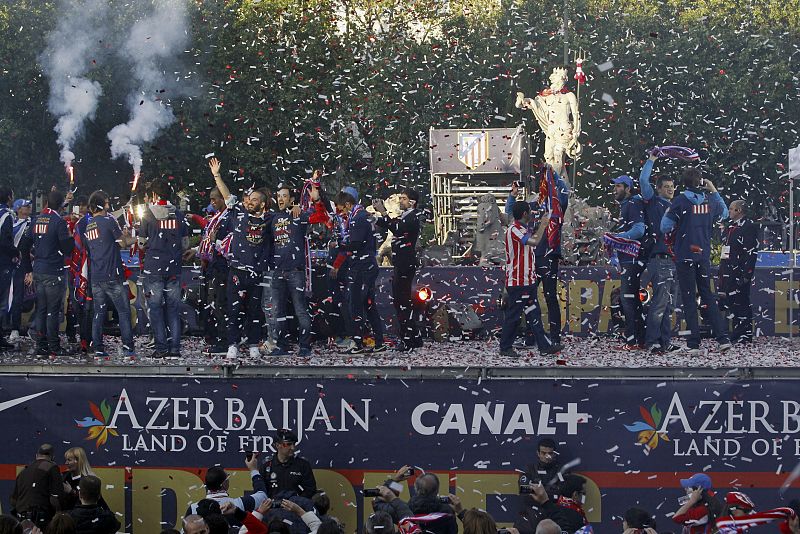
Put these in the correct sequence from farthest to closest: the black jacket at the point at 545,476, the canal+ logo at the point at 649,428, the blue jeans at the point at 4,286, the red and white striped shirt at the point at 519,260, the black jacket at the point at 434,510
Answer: the blue jeans at the point at 4,286 < the red and white striped shirt at the point at 519,260 < the canal+ logo at the point at 649,428 < the black jacket at the point at 545,476 < the black jacket at the point at 434,510

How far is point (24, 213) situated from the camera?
16.2 m

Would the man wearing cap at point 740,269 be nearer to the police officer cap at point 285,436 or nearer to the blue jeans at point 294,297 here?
the blue jeans at point 294,297

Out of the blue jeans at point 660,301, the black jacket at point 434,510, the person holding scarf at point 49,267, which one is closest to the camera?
the black jacket at point 434,510

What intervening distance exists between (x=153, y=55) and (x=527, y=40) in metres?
14.5

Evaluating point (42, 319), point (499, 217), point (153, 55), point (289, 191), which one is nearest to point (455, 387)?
point (289, 191)

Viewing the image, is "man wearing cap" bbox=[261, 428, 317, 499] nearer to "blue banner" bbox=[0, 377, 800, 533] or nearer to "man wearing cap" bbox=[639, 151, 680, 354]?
"blue banner" bbox=[0, 377, 800, 533]

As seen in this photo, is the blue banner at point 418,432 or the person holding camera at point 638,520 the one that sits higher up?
the blue banner at point 418,432

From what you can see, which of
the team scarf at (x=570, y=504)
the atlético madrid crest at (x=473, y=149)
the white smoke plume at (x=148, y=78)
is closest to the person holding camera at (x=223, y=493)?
the team scarf at (x=570, y=504)

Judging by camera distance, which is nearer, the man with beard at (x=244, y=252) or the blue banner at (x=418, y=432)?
the blue banner at (x=418, y=432)

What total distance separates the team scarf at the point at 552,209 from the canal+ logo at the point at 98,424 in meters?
6.10

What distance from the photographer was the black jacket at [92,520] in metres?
8.81

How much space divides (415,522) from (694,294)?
686cm

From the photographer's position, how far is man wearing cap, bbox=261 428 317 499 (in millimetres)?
9836

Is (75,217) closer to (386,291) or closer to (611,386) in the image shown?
(386,291)
